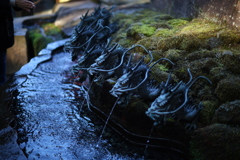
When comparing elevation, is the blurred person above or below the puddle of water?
above

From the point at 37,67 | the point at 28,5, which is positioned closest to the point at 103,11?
the point at 37,67

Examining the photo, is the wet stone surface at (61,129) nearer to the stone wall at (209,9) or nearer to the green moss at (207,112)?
the green moss at (207,112)

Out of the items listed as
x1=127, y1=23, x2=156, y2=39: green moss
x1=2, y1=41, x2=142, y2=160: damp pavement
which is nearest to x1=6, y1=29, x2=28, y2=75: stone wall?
x1=2, y1=41, x2=142, y2=160: damp pavement

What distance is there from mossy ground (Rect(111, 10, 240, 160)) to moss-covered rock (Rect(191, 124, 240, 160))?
12mm

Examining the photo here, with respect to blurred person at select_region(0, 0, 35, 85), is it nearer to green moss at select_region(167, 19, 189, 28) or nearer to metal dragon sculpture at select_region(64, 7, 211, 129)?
metal dragon sculpture at select_region(64, 7, 211, 129)

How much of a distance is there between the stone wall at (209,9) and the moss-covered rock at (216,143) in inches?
135

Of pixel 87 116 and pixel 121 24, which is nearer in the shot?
pixel 87 116

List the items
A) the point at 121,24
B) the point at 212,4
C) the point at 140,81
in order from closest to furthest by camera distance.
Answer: the point at 140,81 < the point at 212,4 < the point at 121,24

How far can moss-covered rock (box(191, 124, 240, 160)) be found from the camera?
3465mm

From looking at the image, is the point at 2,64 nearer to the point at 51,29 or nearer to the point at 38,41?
the point at 38,41

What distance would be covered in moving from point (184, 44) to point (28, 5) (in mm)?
3266

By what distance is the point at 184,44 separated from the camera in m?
6.02

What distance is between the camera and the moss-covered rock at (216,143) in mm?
3465

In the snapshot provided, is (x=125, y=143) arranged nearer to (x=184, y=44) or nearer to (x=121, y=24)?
(x=184, y=44)
